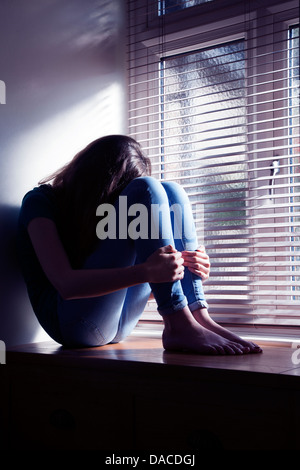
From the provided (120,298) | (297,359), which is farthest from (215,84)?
(297,359)

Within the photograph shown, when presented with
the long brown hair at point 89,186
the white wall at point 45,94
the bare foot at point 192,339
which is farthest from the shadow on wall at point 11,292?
the bare foot at point 192,339

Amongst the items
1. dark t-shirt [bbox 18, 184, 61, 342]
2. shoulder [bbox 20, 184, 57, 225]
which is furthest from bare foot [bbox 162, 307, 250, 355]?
shoulder [bbox 20, 184, 57, 225]

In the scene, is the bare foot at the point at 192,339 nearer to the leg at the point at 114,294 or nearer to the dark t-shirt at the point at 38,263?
the leg at the point at 114,294

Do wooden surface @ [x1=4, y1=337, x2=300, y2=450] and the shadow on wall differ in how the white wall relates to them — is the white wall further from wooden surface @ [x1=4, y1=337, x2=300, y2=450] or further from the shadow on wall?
wooden surface @ [x1=4, y1=337, x2=300, y2=450]

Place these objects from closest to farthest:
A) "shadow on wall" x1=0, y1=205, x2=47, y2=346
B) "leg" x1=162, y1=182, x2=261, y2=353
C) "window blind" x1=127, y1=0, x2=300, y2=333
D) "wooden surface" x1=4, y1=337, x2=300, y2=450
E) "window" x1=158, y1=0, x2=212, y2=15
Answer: "wooden surface" x1=4, y1=337, x2=300, y2=450 < "leg" x1=162, y1=182, x2=261, y2=353 < "shadow on wall" x1=0, y1=205, x2=47, y2=346 < "window blind" x1=127, y1=0, x2=300, y2=333 < "window" x1=158, y1=0, x2=212, y2=15

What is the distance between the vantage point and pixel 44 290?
142 centimetres

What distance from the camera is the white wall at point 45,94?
1438 millimetres

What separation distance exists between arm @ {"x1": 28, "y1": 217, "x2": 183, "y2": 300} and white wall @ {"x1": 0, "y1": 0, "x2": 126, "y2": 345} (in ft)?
0.70

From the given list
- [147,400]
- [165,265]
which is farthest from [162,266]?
[147,400]

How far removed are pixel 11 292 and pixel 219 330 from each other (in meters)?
0.58

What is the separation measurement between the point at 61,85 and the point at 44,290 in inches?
26.0

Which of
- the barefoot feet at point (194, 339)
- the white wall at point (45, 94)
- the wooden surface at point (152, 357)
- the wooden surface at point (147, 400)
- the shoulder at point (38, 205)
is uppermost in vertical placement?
the white wall at point (45, 94)

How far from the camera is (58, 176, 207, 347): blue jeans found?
49.3 inches

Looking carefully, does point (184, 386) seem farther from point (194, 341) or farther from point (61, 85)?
point (61, 85)
